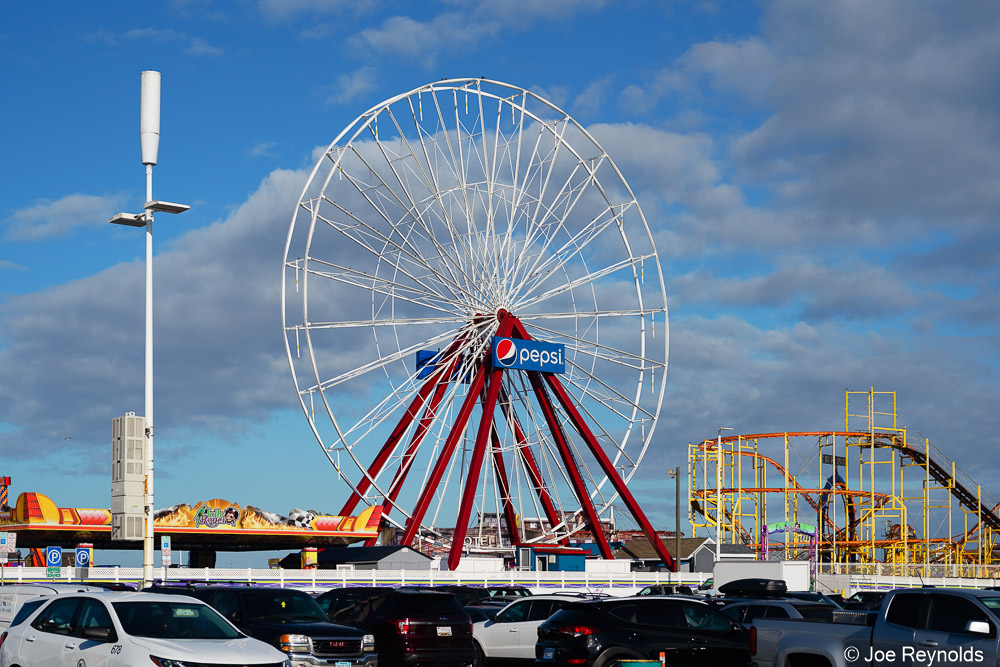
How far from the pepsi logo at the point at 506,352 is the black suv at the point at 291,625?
34.2 metres

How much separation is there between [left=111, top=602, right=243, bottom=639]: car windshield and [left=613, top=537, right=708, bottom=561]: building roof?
5834cm

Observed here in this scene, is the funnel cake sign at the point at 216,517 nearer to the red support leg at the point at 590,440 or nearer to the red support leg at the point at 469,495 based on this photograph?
the red support leg at the point at 469,495

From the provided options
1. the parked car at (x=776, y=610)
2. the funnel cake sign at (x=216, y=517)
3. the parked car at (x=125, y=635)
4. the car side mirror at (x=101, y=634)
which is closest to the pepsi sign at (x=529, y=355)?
the funnel cake sign at (x=216, y=517)

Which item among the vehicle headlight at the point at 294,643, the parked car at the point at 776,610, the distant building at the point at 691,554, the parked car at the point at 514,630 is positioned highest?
the vehicle headlight at the point at 294,643

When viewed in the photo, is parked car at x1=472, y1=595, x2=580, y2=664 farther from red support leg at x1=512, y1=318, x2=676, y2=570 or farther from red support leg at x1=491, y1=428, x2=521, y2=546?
red support leg at x1=512, y1=318, x2=676, y2=570

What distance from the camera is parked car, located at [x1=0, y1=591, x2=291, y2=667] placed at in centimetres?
1490

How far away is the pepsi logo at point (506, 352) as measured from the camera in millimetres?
54969

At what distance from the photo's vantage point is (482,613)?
93.6ft

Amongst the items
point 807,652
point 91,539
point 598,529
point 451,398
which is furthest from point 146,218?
point 598,529

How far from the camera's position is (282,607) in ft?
67.4

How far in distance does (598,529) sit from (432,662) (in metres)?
36.6

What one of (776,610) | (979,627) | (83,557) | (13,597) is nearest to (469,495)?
(83,557)

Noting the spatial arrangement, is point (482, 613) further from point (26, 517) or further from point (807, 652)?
point (26, 517)

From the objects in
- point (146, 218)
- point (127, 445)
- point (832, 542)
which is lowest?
point (832, 542)
